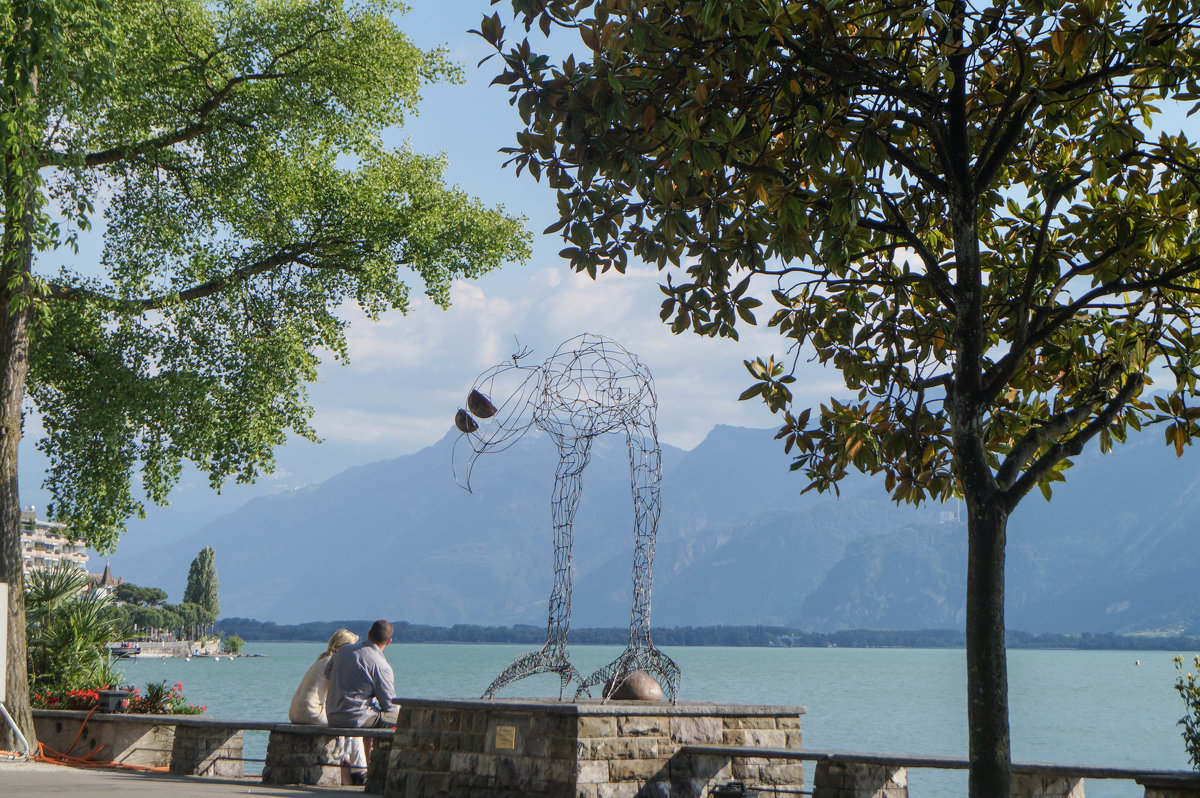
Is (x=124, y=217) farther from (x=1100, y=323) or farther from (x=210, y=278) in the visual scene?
(x=1100, y=323)

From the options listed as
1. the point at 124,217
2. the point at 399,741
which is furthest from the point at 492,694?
the point at 124,217

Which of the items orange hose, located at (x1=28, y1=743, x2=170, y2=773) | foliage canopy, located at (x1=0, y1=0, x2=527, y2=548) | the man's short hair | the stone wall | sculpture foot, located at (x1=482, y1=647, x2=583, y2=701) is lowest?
orange hose, located at (x1=28, y1=743, x2=170, y2=773)

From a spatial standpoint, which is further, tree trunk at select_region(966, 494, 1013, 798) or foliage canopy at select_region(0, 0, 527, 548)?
foliage canopy at select_region(0, 0, 527, 548)

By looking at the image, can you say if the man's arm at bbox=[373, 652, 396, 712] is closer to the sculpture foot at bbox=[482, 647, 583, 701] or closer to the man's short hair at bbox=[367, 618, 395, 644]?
the man's short hair at bbox=[367, 618, 395, 644]

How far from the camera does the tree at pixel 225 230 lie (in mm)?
15461

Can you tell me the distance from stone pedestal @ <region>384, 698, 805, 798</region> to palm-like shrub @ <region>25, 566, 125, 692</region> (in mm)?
8445

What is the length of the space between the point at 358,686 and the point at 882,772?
16.2ft

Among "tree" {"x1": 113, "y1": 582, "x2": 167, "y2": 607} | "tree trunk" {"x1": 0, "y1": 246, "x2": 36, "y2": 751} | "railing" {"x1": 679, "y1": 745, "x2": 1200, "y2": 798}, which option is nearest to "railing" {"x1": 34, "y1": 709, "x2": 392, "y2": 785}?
"tree trunk" {"x1": 0, "y1": 246, "x2": 36, "y2": 751}

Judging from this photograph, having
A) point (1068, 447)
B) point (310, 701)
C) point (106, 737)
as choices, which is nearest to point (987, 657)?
point (1068, 447)

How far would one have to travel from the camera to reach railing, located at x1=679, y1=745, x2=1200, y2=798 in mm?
8289

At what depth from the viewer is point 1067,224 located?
7.62m

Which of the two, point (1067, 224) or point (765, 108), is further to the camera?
point (1067, 224)

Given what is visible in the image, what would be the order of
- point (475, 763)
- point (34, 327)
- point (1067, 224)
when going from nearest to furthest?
point (1067, 224) → point (475, 763) → point (34, 327)

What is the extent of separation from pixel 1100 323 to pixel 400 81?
40.7 feet
